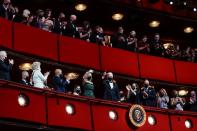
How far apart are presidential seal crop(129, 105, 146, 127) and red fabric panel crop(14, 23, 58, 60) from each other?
3129 millimetres

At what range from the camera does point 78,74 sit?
740 inches

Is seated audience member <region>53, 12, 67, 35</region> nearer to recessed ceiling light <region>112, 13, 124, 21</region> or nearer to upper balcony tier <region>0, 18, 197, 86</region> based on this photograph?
upper balcony tier <region>0, 18, 197, 86</region>

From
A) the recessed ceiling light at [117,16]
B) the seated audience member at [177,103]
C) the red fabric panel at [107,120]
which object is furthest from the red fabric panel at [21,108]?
the recessed ceiling light at [117,16]

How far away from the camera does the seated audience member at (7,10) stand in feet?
52.6

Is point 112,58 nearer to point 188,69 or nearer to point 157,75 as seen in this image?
point 157,75

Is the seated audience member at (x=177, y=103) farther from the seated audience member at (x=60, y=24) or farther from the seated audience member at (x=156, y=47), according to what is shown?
the seated audience member at (x=60, y=24)

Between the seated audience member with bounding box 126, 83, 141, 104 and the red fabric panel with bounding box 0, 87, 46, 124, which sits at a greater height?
the seated audience member with bounding box 126, 83, 141, 104

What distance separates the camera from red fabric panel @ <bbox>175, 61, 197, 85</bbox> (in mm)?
21406

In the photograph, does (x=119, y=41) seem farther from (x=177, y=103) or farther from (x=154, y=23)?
(x=154, y=23)

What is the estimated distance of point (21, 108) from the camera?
1432 centimetres

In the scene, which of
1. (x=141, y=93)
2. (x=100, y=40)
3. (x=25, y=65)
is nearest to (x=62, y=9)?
(x=100, y=40)

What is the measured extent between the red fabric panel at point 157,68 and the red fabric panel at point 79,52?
2.29 m

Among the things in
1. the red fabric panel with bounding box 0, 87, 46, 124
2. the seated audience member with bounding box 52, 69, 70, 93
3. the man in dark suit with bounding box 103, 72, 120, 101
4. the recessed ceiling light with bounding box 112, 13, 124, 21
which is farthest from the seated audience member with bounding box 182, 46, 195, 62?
the red fabric panel with bounding box 0, 87, 46, 124

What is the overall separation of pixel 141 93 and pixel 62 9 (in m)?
4.94
